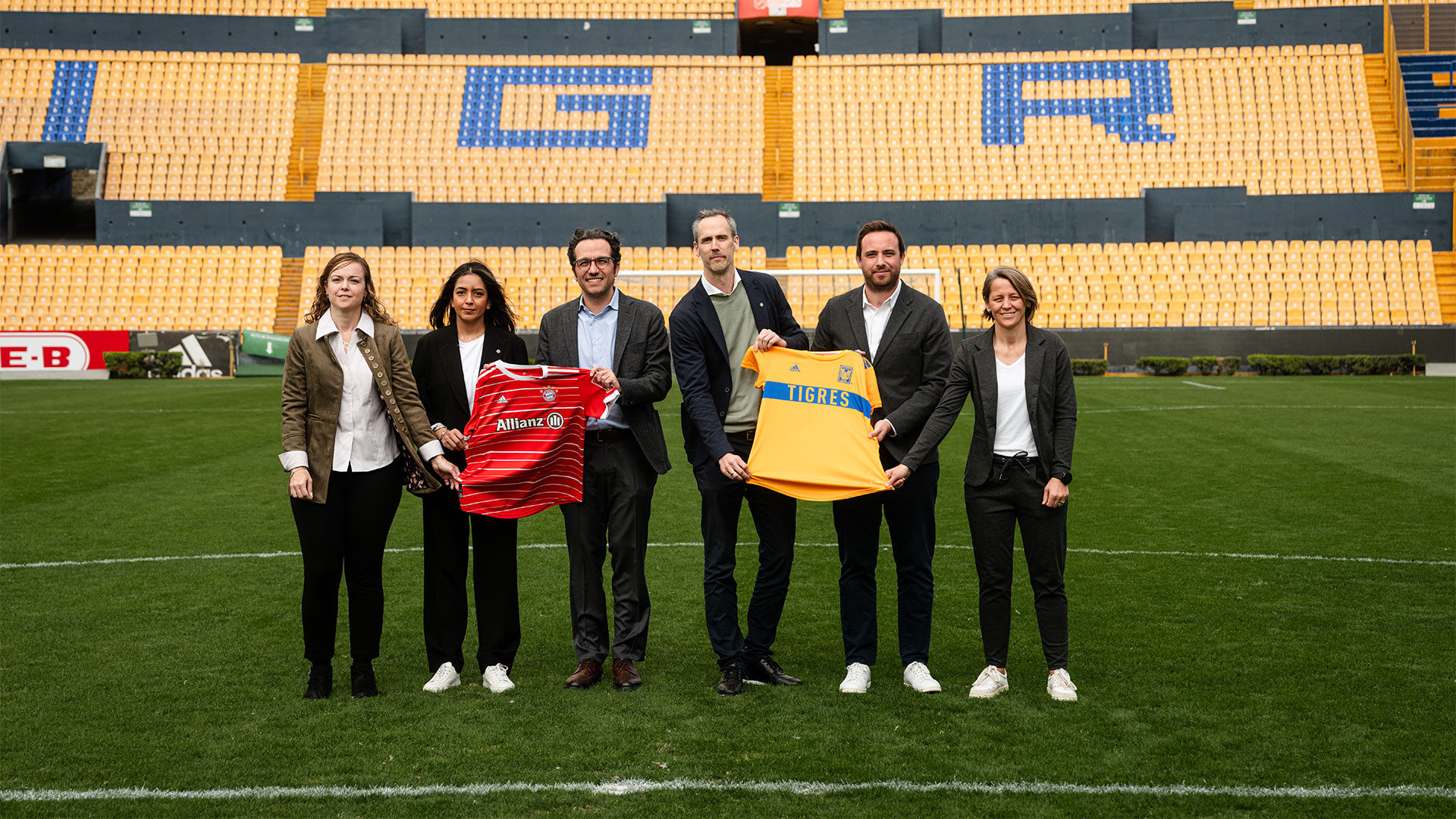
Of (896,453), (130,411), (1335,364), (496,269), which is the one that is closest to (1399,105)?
(1335,364)

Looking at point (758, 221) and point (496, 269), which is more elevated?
point (758, 221)

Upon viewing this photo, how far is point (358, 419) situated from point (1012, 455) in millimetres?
2652

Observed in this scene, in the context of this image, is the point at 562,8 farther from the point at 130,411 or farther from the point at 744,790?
the point at 744,790

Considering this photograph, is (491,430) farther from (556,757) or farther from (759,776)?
(759,776)

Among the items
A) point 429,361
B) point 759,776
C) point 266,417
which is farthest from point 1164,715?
point 266,417

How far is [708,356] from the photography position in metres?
4.78

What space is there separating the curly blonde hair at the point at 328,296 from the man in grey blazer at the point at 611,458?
691mm

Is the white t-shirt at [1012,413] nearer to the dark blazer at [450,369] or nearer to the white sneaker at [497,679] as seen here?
the dark blazer at [450,369]

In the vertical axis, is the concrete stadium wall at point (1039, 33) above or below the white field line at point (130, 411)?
above

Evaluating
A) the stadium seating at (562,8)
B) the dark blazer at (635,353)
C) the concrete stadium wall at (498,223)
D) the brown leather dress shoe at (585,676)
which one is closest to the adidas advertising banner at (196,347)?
the concrete stadium wall at (498,223)

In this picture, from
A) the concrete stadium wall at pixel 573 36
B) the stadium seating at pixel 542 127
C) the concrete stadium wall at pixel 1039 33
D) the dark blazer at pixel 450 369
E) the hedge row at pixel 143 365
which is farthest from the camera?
the concrete stadium wall at pixel 573 36

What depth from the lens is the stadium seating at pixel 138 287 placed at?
27.2 m

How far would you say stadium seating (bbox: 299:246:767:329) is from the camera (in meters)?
27.7

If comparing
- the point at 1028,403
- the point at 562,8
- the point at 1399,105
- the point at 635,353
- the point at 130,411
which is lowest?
the point at 130,411
